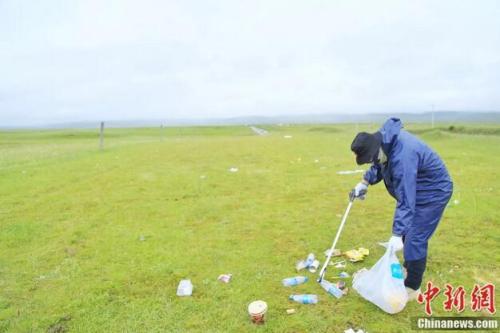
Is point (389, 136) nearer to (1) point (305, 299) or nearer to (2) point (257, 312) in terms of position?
(1) point (305, 299)

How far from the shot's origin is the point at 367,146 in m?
4.61

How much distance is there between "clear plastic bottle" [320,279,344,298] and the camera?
18.0ft

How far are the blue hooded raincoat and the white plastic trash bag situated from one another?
336mm

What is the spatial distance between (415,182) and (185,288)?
387 centimetres

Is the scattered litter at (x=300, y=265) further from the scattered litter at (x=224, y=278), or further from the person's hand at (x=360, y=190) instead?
the person's hand at (x=360, y=190)

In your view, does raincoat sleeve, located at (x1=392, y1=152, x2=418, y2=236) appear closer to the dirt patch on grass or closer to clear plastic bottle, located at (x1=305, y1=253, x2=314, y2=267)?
clear plastic bottle, located at (x1=305, y1=253, x2=314, y2=267)

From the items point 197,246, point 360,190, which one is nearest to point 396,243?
point 360,190

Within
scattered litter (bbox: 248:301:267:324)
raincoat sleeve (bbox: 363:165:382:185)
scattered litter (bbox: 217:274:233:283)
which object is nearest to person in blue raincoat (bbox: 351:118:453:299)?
raincoat sleeve (bbox: 363:165:382:185)

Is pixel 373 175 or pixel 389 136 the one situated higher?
pixel 389 136

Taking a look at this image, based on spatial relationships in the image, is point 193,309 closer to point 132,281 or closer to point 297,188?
point 132,281

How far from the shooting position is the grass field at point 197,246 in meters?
5.08

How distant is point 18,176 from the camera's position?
15273mm

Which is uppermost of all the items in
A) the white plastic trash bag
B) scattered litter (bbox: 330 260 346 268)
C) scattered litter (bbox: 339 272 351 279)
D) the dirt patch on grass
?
the white plastic trash bag

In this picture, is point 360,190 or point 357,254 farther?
point 357,254
